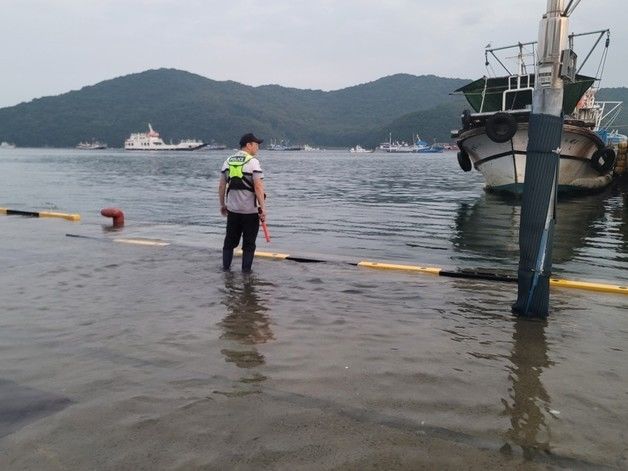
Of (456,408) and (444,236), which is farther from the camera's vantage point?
(444,236)

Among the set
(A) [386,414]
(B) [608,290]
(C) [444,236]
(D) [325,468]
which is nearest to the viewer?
(D) [325,468]

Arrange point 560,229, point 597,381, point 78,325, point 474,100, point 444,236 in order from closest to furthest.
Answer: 1. point 597,381
2. point 78,325
3. point 444,236
4. point 560,229
5. point 474,100

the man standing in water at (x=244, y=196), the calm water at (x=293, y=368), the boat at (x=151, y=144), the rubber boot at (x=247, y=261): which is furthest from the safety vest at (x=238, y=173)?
the boat at (x=151, y=144)

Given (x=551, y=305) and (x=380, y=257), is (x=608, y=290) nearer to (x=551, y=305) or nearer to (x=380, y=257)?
(x=551, y=305)

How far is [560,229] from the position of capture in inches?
554

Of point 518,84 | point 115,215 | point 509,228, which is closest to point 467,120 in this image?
point 518,84

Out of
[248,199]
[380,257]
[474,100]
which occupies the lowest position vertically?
[380,257]

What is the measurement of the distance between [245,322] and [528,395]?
2.67m

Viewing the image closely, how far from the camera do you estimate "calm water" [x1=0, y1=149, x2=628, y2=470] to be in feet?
9.74

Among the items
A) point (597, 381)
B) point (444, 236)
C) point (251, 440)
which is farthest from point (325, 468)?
point (444, 236)

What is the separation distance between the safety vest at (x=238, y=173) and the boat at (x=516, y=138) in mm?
15876

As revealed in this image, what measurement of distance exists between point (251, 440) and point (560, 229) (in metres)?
13.0

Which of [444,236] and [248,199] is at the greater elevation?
[248,199]

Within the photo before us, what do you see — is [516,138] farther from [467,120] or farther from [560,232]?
[560,232]
